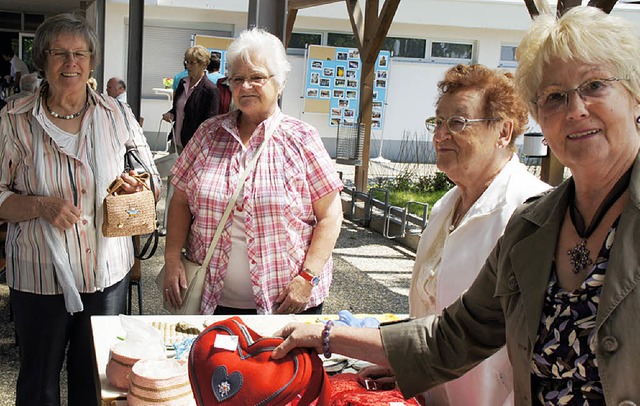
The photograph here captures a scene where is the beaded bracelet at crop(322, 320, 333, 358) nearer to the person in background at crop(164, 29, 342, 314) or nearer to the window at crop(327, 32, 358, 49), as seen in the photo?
the person in background at crop(164, 29, 342, 314)

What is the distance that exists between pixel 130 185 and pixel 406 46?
16.9 m

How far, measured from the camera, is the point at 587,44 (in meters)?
1.52

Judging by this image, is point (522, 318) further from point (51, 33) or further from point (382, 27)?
point (382, 27)

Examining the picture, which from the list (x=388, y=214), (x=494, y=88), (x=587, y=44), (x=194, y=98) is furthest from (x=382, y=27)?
(x=587, y=44)

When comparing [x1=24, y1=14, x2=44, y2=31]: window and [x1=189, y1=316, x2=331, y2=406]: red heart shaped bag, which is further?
[x1=24, y1=14, x2=44, y2=31]: window

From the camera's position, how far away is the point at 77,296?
297cm

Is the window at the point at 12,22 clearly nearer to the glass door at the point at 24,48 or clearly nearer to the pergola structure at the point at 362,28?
the glass door at the point at 24,48

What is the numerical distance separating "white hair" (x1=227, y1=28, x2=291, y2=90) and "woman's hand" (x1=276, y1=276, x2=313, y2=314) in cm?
82

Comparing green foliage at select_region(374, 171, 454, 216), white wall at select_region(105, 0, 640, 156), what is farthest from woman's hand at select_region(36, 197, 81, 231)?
white wall at select_region(105, 0, 640, 156)

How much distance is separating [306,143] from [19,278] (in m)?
1.28

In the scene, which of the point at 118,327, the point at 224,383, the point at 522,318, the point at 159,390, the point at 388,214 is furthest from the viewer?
the point at 388,214

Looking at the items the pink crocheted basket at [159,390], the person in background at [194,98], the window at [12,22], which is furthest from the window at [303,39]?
the pink crocheted basket at [159,390]

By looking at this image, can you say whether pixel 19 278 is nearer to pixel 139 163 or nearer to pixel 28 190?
pixel 28 190

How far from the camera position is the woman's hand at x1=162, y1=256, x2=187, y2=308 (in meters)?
3.02
